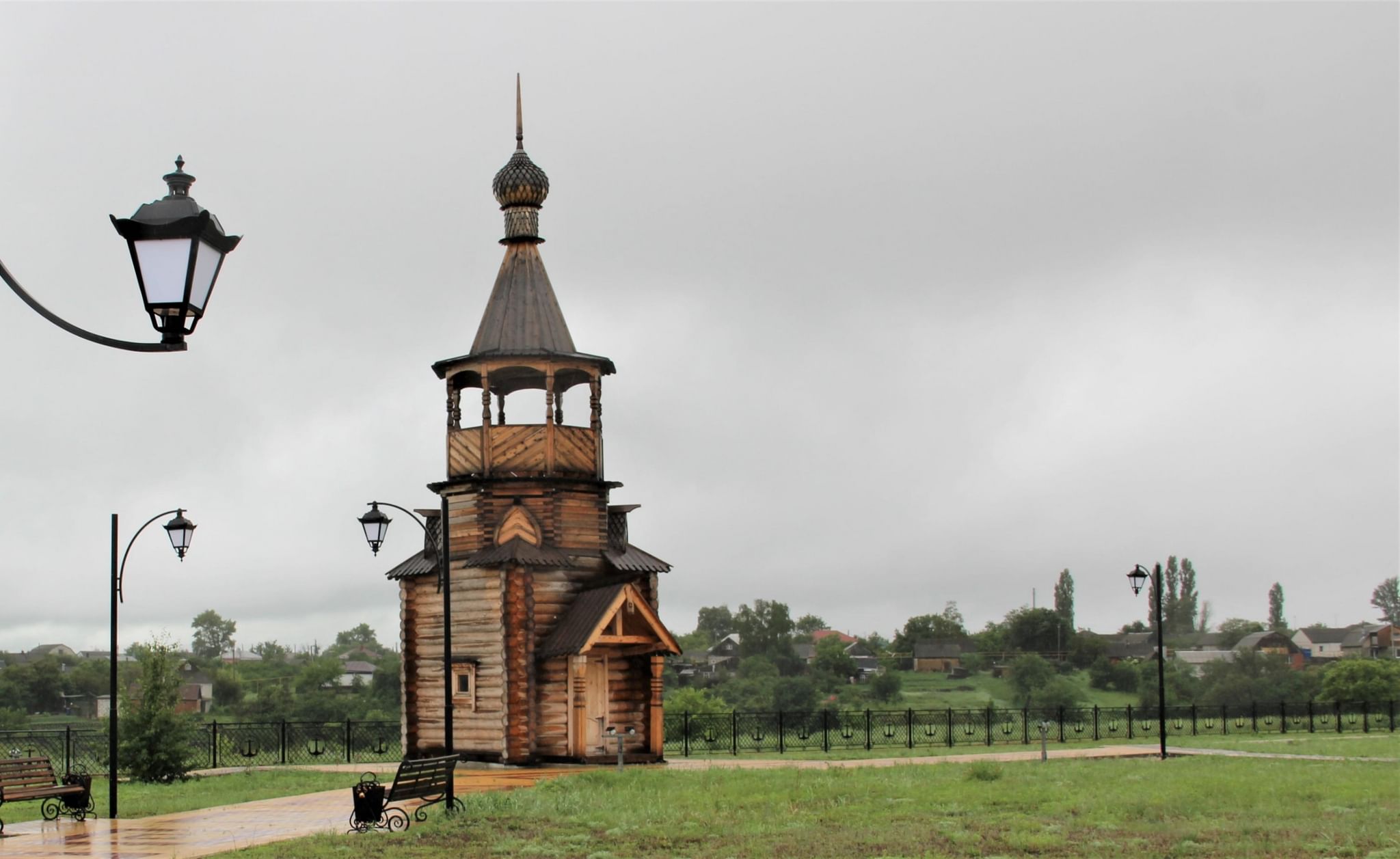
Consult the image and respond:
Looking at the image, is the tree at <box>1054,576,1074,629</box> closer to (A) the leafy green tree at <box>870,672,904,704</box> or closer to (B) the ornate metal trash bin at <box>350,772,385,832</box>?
(A) the leafy green tree at <box>870,672,904,704</box>

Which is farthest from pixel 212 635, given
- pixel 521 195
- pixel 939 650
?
pixel 521 195

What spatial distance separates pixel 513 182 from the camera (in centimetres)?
2834

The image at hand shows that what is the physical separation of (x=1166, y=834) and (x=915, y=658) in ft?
223

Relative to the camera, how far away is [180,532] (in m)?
20.5

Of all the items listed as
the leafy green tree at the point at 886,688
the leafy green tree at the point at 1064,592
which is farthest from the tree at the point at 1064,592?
the leafy green tree at the point at 886,688

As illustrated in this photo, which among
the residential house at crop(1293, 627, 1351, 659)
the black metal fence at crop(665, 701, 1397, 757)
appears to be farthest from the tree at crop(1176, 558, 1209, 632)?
the black metal fence at crop(665, 701, 1397, 757)

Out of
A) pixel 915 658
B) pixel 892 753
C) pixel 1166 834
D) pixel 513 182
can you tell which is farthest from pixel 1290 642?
pixel 1166 834

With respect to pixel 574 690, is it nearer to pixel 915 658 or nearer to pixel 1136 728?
pixel 1136 728

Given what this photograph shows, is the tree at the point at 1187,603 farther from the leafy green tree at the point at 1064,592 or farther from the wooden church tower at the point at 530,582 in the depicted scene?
the wooden church tower at the point at 530,582

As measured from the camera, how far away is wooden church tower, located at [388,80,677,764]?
1003 inches

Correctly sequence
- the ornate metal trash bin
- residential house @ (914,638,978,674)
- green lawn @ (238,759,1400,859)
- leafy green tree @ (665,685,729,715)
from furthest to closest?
residential house @ (914,638,978,674) → leafy green tree @ (665,685,729,715) → the ornate metal trash bin → green lawn @ (238,759,1400,859)

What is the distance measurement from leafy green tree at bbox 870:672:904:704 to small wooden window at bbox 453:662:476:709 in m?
39.0

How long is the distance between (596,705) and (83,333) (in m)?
20.5

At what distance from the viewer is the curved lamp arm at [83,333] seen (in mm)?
6227
